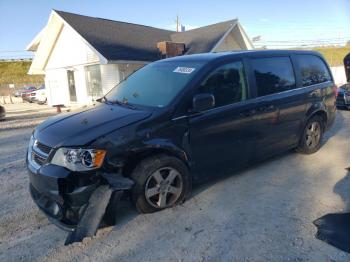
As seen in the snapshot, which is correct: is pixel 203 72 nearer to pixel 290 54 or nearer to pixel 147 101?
pixel 147 101

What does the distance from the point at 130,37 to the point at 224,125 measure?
57.5 ft

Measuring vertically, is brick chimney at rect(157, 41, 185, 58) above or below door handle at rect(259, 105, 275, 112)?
above

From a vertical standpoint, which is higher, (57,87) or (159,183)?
(57,87)

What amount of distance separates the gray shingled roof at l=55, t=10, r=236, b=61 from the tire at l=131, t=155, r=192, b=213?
13346 mm

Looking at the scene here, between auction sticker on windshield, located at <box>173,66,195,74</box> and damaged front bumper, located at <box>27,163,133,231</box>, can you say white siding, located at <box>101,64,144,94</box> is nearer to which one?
auction sticker on windshield, located at <box>173,66,195,74</box>

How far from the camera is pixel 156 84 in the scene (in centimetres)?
450

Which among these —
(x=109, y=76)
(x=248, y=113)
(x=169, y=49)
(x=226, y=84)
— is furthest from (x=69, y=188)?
(x=169, y=49)

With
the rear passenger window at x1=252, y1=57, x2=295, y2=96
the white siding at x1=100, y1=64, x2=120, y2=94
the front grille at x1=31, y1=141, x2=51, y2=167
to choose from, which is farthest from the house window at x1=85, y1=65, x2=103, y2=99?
the front grille at x1=31, y1=141, x2=51, y2=167

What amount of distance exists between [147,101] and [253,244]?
2138mm

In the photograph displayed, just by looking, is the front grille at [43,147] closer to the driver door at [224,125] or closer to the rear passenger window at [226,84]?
the driver door at [224,125]

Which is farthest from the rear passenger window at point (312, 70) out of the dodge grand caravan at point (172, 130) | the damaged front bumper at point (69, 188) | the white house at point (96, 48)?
the white house at point (96, 48)

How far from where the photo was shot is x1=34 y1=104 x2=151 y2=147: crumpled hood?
3.46m

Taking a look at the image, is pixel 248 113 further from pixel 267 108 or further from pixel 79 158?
pixel 79 158

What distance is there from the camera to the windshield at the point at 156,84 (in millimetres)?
4156
